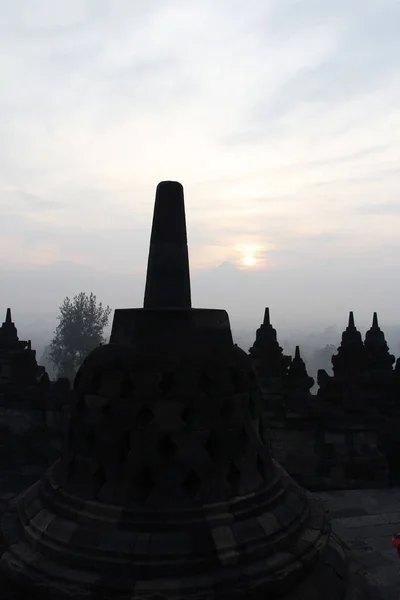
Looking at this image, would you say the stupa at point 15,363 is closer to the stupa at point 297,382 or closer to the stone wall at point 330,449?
the stone wall at point 330,449

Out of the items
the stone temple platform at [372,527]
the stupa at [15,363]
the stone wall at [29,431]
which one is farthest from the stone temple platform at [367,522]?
the stupa at [15,363]

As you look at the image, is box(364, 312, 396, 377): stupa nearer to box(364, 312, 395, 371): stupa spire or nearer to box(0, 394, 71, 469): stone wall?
box(364, 312, 395, 371): stupa spire

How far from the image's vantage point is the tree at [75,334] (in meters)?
45.8

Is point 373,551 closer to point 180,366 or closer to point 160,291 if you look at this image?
point 180,366

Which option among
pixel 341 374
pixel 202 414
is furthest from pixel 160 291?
pixel 341 374

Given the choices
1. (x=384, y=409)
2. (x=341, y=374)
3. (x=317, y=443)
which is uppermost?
(x=341, y=374)

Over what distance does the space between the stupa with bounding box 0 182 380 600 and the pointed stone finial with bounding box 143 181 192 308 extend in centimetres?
1

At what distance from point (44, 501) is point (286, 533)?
2.20 metres

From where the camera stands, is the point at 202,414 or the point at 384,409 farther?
the point at 384,409

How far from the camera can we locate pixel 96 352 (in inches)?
176

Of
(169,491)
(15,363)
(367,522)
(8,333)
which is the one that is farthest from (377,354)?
(8,333)

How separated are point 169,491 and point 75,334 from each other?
43.9 meters

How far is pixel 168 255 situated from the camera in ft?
15.4

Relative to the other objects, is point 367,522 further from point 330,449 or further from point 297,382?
point 297,382
